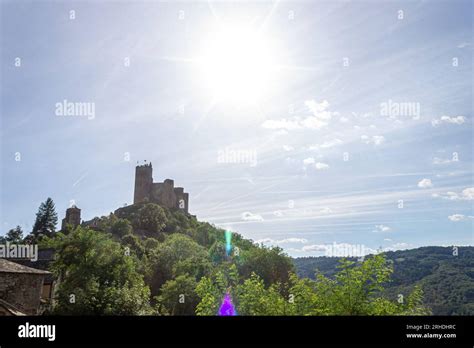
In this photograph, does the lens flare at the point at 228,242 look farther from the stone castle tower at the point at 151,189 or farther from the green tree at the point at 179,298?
the stone castle tower at the point at 151,189

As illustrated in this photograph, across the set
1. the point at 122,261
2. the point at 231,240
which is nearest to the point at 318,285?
the point at 122,261

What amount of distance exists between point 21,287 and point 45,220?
71.4 meters

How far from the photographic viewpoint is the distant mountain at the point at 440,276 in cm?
2870

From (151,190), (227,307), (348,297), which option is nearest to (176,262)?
(227,307)

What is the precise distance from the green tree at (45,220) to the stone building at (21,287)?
66442mm

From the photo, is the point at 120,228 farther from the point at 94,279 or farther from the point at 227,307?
the point at 227,307

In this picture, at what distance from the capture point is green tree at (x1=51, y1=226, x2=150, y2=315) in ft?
83.8

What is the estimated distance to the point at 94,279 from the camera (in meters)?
27.2

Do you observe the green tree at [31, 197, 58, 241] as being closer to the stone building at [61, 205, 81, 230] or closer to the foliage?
the stone building at [61, 205, 81, 230]

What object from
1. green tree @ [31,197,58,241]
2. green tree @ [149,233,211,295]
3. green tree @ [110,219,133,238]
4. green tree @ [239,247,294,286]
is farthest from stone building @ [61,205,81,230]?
green tree @ [239,247,294,286]

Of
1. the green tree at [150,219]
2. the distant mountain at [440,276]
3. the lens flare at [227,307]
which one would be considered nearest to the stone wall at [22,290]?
the lens flare at [227,307]
